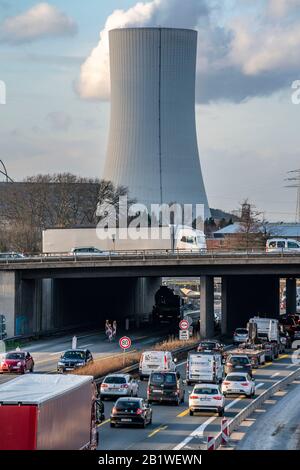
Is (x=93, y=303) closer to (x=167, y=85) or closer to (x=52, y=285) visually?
(x=52, y=285)

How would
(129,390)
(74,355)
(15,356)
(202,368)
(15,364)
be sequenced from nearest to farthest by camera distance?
(129,390) → (202,368) → (15,364) → (15,356) → (74,355)

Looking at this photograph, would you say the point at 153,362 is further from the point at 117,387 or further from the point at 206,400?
the point at 206,400

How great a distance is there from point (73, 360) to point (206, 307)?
30.2 metres

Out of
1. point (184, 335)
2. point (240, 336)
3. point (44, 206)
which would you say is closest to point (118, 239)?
point (240, 336)

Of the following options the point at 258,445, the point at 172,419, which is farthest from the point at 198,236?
the point at 258,445

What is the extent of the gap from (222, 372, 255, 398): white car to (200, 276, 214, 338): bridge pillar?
3583cm

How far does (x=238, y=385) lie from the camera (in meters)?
48.9

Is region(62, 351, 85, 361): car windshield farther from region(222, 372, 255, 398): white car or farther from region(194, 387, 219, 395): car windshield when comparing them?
region(194, 387, 219, 395): car windshield

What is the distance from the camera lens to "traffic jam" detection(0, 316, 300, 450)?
2441cm

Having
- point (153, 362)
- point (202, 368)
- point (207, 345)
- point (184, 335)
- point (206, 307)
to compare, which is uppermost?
point (206, 307)

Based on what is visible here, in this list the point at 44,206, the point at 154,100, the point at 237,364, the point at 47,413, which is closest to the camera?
the point at 47,413

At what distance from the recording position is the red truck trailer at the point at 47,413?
23562 millimetres

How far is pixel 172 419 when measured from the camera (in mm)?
41938

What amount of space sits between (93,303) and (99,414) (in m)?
68.6
